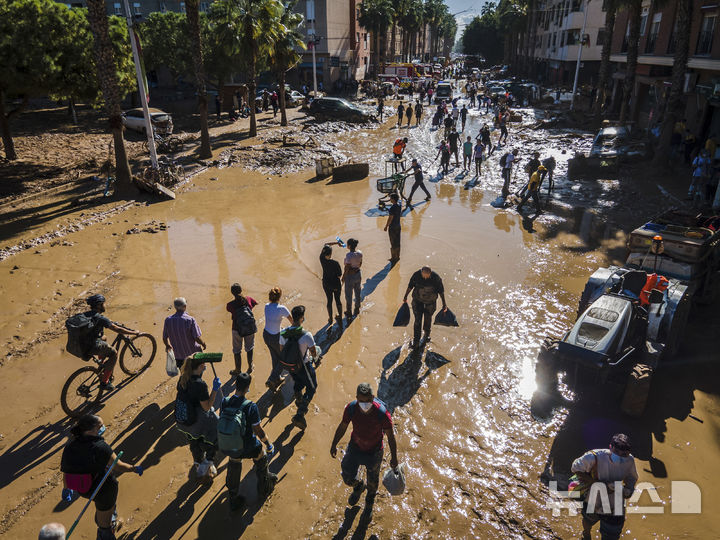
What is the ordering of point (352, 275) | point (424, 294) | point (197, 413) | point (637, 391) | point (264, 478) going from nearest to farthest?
point (197, 413)
point (264, 478)
point (637, 391)
point (424, 294)
point (352, 275)

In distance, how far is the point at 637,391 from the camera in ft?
20.5

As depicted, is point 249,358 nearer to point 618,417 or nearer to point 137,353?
point 137,353

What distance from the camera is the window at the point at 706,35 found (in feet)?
67.9

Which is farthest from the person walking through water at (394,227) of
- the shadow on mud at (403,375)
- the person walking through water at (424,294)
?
the shadow on mud at (403,375)

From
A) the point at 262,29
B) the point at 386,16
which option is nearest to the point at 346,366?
the point at 262,29

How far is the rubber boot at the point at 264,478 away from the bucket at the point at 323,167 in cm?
1609

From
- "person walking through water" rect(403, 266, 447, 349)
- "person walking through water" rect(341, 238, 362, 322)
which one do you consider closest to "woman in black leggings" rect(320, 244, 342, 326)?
"person walking through water" rect(341, 238, 362, 322)

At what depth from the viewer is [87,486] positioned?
4.24m

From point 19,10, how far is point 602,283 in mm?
21479

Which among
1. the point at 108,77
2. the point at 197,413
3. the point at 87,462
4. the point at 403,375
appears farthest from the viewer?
the point at 108,77

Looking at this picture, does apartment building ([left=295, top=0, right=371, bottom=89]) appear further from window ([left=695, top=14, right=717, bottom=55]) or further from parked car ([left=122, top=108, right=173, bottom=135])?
window ([left=695, top=14, right=717, bottom=55])

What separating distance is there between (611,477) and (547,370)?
245cm

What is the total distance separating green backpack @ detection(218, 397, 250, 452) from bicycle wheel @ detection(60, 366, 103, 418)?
3149 millimetres

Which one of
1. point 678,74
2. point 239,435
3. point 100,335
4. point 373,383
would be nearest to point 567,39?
point 678,74
